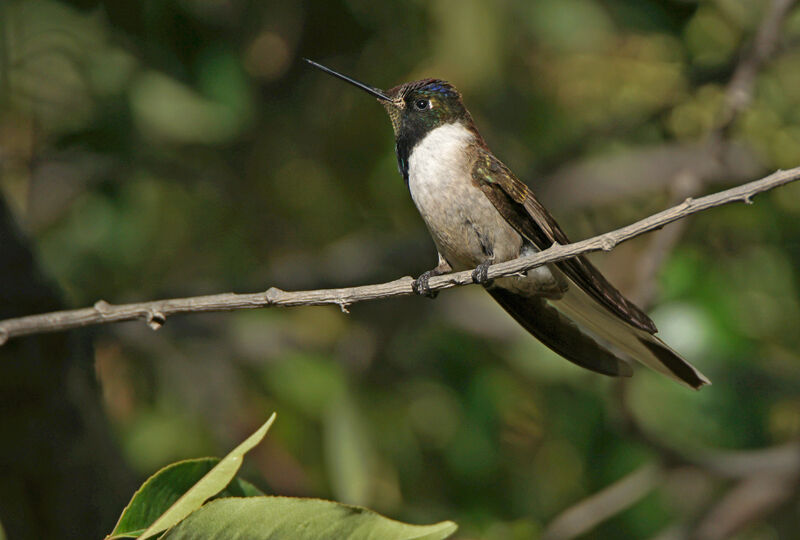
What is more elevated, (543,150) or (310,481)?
(543,150)

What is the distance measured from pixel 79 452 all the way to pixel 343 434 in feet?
3.04

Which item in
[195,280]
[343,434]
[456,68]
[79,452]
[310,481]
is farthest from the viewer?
[195,280]

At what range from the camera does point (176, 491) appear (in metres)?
1.51

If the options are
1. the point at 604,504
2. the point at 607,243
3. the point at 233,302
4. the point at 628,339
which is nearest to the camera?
the point at 607,243

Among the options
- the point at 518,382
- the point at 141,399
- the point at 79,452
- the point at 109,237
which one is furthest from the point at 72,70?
the point at 518,382

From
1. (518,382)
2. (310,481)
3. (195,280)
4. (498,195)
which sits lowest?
(310,481)

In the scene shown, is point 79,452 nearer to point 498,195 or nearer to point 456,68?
point 498,195

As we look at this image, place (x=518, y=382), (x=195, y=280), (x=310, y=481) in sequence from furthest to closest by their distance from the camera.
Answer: (x=195, y=280), (x=518, y=382), (x=310, y=481)

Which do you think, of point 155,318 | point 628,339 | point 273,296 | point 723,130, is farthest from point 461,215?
point 723,130

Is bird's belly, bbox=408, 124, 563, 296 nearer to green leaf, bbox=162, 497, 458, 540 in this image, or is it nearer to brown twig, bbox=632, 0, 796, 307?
brown twig, bbox=632, 0, 796, 307

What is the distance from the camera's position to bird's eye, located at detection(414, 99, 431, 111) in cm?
280

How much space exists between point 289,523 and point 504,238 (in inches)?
53.9

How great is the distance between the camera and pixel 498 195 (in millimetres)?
2586

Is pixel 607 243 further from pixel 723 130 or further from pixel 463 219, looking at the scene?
pixel 723 130
